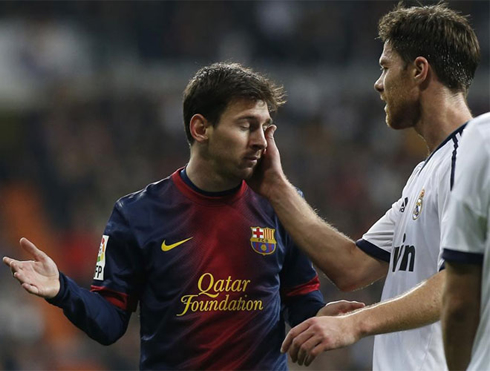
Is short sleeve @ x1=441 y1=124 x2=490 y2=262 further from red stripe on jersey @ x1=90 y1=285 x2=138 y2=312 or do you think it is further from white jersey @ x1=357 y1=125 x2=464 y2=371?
red stripe on jersey @ x1=90 y1=285 x2=138 y2=312

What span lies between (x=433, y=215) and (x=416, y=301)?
1.21 ft

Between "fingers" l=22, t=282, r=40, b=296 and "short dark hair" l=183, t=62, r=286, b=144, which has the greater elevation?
"short dark hair" l=183, t=62, r=286, b=144

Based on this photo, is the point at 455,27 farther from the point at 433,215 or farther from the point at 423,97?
the point at 433,215

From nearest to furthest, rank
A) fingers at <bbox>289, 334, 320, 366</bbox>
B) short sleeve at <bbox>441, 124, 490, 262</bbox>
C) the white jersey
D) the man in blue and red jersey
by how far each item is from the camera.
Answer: short sleeve at <bbox>441, 124, 490, 262</bbox>
fingers at <bbox>289, 334, 320, 366</bbox>
the white jersey
the man in blue and red jersey

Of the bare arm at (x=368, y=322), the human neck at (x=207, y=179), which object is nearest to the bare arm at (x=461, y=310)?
the bare arm at (x=368, y=322)

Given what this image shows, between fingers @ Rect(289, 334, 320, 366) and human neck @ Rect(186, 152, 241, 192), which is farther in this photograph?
human neck @ Rect(186, 152, 241, 192)

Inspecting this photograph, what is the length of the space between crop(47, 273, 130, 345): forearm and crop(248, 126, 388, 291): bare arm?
0.81 metres

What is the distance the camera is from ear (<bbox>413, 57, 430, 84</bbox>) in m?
3.50

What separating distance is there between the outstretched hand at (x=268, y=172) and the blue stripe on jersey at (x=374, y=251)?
45cm

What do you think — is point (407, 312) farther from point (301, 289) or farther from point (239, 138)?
point (239, 138)

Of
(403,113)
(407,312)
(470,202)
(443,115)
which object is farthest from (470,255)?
(403,113)

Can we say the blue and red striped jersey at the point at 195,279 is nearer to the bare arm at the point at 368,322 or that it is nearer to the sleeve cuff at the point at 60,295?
the sleeve cuff at the point at 60,295

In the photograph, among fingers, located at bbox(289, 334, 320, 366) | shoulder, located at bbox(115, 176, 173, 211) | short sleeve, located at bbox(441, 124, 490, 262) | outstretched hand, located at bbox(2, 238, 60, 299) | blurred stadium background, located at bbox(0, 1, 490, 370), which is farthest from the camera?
blurred stadium background, located at bbox(0, 1, 490, 370)

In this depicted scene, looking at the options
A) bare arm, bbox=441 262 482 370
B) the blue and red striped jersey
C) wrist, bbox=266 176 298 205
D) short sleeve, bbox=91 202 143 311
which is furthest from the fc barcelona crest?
Answer: bare arm, bbox=441 262 482 370
